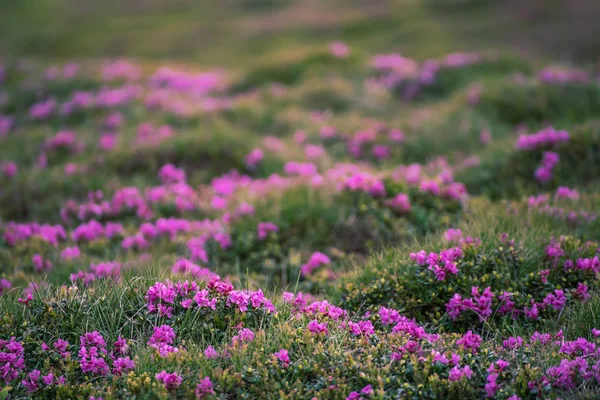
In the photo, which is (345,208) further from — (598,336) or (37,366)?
(37,366)

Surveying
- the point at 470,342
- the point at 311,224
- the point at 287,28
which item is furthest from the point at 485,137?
the point at 287,28

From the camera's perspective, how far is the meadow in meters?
3.99

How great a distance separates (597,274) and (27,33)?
24063mm

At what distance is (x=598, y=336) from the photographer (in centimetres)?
422

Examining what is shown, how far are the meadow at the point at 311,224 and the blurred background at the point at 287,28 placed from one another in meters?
0.23

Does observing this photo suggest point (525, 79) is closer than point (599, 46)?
Yes

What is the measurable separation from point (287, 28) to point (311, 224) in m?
14.1

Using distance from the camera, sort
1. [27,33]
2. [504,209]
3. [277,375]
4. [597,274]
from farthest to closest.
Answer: [27,33]
[504,209]
[597,274]
[277,375]

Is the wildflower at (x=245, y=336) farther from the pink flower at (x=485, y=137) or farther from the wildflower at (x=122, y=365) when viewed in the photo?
the pink flower at (x=485, y=137)

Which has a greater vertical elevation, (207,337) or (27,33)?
(27,33)

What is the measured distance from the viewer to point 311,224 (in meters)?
7.15

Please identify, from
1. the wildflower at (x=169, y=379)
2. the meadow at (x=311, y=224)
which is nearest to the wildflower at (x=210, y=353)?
the meadow at (x=311, y=224)

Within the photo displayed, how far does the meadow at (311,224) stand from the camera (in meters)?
3.99

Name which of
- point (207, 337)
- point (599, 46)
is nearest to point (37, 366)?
point (207, 337)
